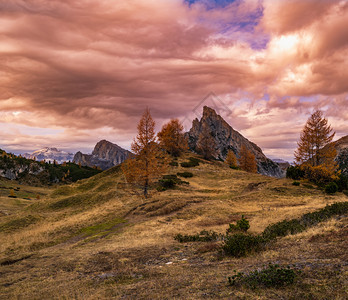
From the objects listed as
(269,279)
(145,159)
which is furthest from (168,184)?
(269,279)

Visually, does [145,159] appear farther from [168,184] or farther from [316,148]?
[316,148]

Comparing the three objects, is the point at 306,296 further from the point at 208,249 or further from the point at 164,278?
the point at 208,249

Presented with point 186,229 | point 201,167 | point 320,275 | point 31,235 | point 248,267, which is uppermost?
point 201,167

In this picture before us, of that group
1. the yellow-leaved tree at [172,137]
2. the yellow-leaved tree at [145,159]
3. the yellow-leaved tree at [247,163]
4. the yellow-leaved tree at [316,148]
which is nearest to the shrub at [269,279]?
the yellow-leaved tree at [145,159]

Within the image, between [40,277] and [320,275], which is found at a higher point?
[320,275]

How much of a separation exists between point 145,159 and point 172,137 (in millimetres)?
37325

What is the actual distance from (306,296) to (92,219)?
1169 inches

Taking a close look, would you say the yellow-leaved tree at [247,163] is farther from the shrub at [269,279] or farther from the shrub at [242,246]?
the shrub at [269,279]

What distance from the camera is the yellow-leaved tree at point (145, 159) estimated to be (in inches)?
1529

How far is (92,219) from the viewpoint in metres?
31.1

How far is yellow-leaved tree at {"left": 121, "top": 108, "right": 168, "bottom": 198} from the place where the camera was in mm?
38844

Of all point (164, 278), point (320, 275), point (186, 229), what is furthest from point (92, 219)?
point (320, 275)

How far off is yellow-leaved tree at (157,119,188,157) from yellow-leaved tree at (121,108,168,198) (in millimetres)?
33416

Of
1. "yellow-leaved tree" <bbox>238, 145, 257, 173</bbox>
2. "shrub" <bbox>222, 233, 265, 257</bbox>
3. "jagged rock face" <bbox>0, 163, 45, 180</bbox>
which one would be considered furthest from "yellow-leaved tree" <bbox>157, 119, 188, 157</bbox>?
"jagged rock face" <bbox>0, 163, 45, 180</bbox>
